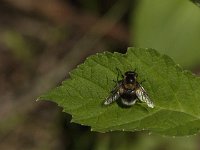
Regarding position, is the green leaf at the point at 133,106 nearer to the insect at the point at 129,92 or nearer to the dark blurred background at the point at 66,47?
the insect at the point at 129,92

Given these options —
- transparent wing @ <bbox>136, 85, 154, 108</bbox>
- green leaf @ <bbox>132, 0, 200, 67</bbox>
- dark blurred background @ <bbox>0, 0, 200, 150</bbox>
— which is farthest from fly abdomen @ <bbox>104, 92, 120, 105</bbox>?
green leaf @ <bbox>132, 0, 200, 67</bbox>

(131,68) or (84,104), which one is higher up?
(131,68)

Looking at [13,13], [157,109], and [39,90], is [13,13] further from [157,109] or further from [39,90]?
[157,109]

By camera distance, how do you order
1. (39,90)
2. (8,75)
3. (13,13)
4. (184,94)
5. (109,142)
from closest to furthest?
(184,94), (109,142), (39,90), (8,75), (13,13)

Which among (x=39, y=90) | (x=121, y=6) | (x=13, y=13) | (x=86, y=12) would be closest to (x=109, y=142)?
(x=39, y=90)

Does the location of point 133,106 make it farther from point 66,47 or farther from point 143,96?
point 66,47

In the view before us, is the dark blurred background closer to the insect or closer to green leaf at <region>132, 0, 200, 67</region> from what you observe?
green leaf at <region>132, 0, 200, 67</region>

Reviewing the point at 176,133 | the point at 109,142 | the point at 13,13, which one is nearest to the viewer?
the point at 176,133
